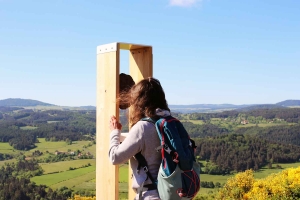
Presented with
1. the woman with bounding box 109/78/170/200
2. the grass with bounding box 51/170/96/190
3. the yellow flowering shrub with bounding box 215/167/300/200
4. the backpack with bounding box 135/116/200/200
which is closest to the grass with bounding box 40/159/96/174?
the grass with bounding box 51/170/96/190

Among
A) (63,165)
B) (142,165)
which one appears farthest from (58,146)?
(142,165)

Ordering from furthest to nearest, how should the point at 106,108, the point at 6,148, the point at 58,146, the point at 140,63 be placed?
the point at 6,148
the point at 58,146
the point at 140,63
the point at 106,108

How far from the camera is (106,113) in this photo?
10.2 feet

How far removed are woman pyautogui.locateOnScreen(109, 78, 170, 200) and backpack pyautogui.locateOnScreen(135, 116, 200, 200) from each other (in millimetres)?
53

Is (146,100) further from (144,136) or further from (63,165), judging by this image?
(63,165)

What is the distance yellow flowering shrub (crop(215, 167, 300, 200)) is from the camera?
10883mm

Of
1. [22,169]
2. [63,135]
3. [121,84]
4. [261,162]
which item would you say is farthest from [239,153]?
[121,84]

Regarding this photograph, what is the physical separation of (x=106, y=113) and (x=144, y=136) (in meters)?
0.76

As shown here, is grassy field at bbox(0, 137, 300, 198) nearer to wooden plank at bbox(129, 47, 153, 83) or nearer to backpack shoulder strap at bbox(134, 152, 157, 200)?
wooden plank at bbox(129, 47, 153, 83)

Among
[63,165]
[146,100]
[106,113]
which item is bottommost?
[63,165]

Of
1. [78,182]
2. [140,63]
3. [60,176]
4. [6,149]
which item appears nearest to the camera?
[140,63]

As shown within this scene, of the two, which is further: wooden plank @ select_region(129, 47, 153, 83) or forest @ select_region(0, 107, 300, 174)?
forest @ select_region(0, 107, 300, 174)

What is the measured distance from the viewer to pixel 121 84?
3.19 meters

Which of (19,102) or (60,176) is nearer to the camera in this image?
(60,176)
